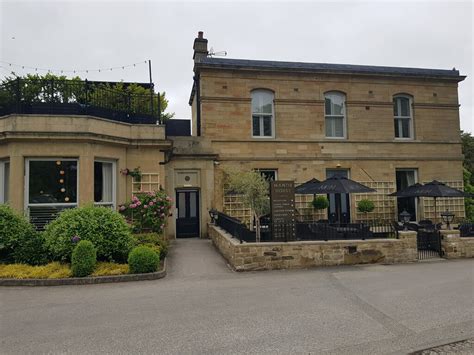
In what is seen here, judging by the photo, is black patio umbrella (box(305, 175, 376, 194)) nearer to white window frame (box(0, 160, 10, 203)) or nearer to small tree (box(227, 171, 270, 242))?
small tree (box(227, 171, 270, 242))

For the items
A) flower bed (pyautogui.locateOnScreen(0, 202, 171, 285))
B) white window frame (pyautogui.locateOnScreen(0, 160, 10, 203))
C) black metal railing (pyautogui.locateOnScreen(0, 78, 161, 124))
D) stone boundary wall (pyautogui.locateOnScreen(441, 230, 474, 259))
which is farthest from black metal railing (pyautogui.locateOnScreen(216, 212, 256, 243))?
white window frame (pyautogui.locateOnScreen(0, 160, 10, 203))

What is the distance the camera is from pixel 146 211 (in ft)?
41.1

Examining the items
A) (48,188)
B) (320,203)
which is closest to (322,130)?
(320,203)

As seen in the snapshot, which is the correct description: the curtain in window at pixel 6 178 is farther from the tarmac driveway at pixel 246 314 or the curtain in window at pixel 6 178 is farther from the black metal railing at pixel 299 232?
the black metal railing at pixel 299 232

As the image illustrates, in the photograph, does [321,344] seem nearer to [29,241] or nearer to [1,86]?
[29,241]

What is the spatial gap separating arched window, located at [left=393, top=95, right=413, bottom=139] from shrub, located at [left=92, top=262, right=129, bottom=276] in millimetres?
15801

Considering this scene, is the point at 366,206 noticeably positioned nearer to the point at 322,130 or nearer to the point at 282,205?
the point at 322,130

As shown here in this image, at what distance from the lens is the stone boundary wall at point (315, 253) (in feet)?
32.3

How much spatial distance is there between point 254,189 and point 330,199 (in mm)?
6673

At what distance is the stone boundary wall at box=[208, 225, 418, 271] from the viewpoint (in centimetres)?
984

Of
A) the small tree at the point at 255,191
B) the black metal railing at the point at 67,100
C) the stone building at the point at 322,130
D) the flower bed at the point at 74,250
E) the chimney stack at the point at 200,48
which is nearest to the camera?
the flower bed at the point at 74,250

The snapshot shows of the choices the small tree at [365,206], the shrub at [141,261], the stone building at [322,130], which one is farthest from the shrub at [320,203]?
the shrub at [141,261]

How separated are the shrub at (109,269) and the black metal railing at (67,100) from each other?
5567 millimetres

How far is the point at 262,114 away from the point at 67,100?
8733 millimetres
